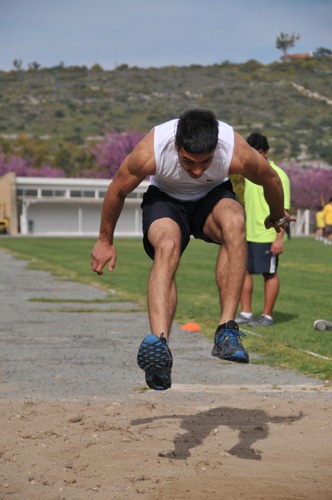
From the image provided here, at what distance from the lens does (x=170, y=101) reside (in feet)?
464

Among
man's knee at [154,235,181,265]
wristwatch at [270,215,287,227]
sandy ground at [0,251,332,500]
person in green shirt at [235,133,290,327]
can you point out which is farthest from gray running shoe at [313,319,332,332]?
man's knee at [154,235,181,265]

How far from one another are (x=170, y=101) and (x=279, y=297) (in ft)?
416

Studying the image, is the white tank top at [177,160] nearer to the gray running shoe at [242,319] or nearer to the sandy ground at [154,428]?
the sandy ground at [154,428]

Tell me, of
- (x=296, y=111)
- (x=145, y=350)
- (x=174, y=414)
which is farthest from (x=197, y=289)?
(x=296, y=111)

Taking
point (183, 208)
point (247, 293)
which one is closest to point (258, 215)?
point (247, 293)

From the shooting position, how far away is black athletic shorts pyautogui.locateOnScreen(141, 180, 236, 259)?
6.60m

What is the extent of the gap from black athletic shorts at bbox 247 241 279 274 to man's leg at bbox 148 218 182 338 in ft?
18.5

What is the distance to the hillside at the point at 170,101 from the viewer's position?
124125 mm

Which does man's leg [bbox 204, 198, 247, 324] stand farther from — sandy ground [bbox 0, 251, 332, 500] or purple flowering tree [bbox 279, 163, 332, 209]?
purple flowering tree [bbox 279, 163, 332, 209]

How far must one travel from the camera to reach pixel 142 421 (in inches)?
260

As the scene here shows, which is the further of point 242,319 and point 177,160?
point 242,319

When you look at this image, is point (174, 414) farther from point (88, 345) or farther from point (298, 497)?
point (88, 345)

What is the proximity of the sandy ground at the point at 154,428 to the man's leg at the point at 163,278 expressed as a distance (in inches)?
30.3

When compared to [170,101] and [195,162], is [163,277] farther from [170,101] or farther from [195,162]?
[170,101]
